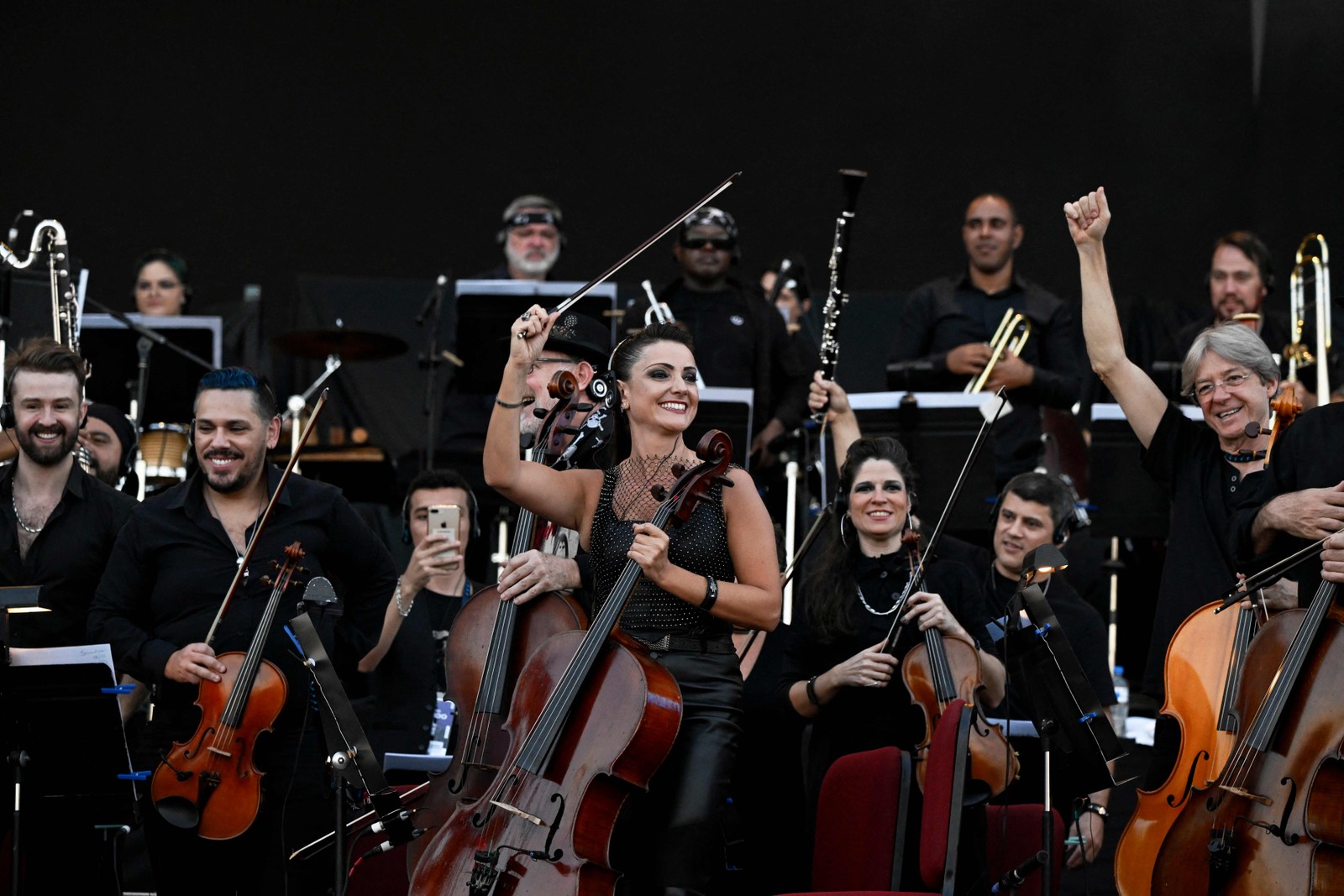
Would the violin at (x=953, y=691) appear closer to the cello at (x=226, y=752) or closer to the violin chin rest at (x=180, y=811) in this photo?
the cello at (x=226, y=752)

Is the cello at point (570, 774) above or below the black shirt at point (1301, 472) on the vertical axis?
below

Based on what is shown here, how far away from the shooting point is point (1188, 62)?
29.7ft

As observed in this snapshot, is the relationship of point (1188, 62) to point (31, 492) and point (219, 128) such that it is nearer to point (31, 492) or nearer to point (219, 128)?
point (219, 128)

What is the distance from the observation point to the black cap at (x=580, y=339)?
470 centimetres

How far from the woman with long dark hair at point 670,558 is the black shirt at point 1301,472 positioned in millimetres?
1078

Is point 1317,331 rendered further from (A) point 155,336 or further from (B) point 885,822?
(A) point 155,336

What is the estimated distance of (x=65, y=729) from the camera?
3938 mm

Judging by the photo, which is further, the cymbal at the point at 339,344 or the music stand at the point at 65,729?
the cymbal at the point at 339,344

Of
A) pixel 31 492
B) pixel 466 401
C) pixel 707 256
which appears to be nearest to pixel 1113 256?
pixel 707 256

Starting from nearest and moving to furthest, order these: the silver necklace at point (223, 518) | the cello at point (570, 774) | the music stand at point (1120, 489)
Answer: the cello at point (570, 774), the silver necklace at point (223, 518), the music stand at point (1120, 489)

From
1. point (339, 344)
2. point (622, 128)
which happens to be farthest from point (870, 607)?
point (622, 128)

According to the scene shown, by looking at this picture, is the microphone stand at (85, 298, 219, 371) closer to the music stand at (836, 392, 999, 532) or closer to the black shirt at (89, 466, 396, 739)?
the black shirt at (89, 466, 396, 739)

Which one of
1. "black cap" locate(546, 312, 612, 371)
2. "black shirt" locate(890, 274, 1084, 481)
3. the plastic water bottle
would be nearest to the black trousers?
"black cap" locate(546, 312, 612, 371)

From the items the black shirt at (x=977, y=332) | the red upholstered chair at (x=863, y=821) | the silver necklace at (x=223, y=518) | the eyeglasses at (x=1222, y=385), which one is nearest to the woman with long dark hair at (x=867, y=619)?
the red upholstered chair at (x=863, y=821)
